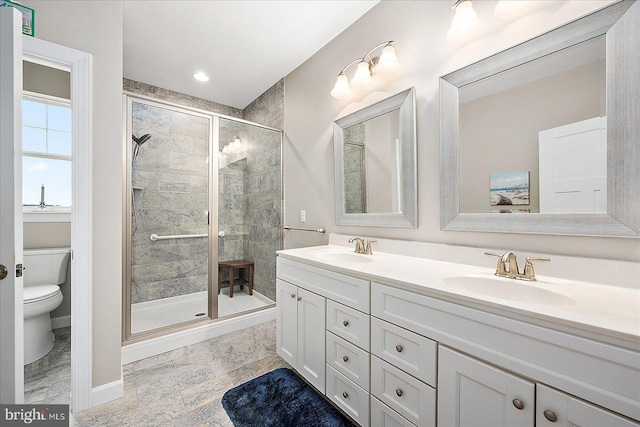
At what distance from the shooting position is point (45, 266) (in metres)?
2.02

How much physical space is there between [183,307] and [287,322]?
1.31 metres

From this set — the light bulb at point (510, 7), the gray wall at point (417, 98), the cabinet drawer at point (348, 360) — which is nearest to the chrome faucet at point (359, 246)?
the gray wall at point (417, 98)

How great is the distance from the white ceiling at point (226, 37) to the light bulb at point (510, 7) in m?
0.88

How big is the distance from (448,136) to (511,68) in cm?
37

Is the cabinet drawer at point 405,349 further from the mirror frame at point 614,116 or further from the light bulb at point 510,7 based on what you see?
the light bulb at point 510,7

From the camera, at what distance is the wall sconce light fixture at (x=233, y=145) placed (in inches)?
96.7

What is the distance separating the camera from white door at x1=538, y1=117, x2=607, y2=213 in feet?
3.15

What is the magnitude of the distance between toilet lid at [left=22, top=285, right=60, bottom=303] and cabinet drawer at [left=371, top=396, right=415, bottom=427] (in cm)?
223

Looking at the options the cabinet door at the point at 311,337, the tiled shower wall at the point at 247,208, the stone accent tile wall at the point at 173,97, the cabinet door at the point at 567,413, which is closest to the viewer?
the cabinet door at the point at 567,413

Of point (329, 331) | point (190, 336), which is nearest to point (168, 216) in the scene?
point (190, 336)

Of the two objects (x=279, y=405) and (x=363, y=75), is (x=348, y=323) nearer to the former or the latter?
(x=279, y=405)

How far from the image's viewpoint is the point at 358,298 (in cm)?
120

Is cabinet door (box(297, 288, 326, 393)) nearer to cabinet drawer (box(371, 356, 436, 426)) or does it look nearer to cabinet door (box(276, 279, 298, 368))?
cabinet door (box(276, 279, 298, 368))

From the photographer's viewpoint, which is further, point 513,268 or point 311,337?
point 311,337
